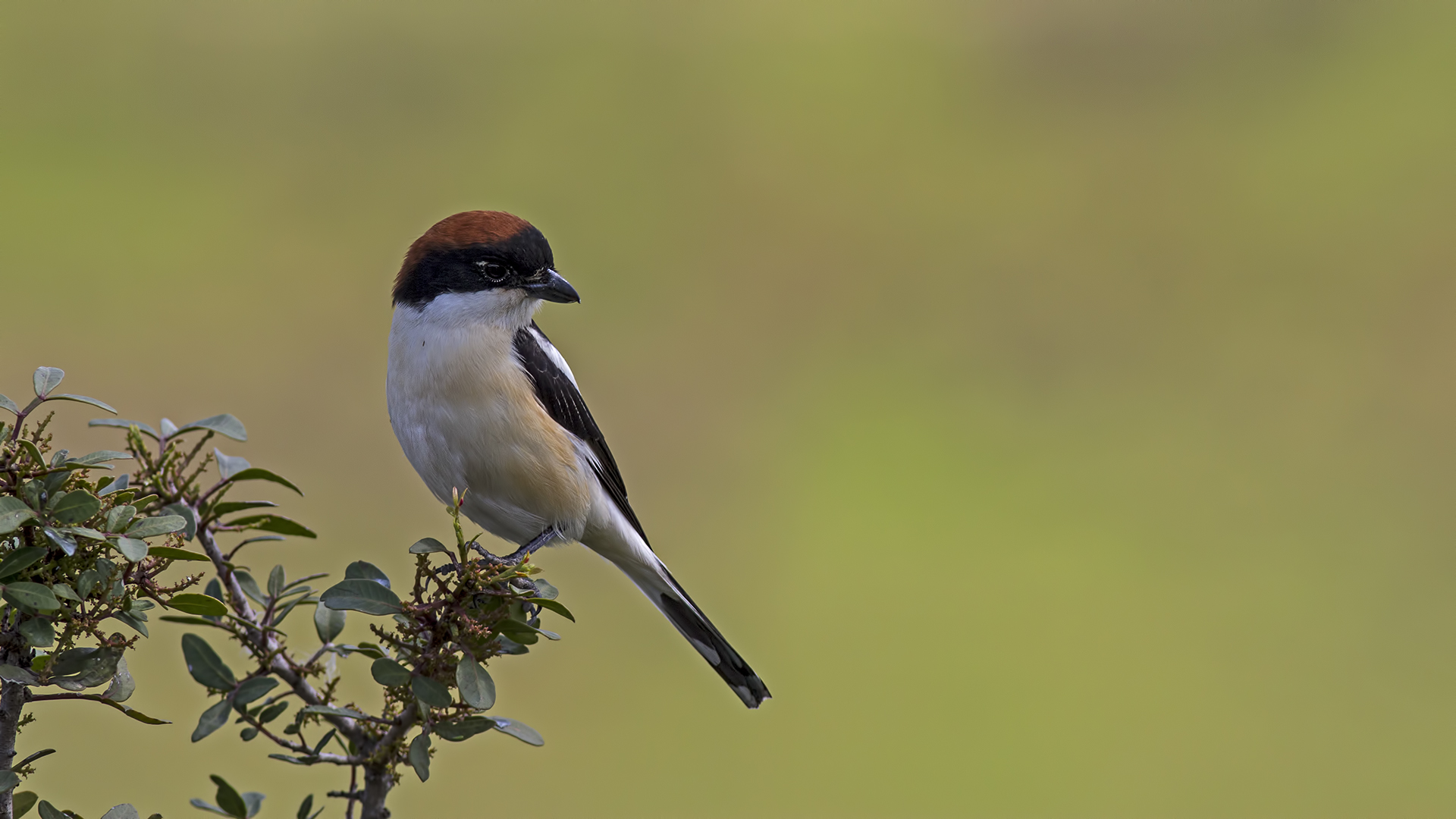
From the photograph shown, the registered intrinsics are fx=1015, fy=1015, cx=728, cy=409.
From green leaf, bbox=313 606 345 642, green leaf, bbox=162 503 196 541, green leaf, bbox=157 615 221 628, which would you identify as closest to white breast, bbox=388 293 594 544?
green leaf, bbox=313 606 345 642

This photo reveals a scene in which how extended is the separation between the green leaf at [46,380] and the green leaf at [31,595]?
0.34 metres

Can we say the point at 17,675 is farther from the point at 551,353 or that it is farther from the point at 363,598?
the point at 551,353

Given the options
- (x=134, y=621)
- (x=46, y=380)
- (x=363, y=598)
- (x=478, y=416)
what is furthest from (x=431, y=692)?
(x=478, y=416)

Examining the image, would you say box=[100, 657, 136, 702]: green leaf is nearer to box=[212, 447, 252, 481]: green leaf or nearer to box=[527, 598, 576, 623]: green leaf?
box=[212, 447, 252, 481]: green leaf

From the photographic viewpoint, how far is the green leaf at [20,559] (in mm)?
1310

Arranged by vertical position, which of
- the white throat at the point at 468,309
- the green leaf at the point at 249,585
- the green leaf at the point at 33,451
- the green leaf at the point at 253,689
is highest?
the white throat at the point at 468,309

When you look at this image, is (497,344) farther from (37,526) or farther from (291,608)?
(37,526)

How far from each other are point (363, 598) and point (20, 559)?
444mm

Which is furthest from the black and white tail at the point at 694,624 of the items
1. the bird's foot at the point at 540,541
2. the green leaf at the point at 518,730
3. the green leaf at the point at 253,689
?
the green leaf at the point at 253,689

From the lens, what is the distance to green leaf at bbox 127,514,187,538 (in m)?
1.36

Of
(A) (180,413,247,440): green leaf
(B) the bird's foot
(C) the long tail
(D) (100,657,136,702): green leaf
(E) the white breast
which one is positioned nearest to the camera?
(D) (100,657,136,702): green leaf

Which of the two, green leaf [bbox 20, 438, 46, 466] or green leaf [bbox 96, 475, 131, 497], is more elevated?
green leaf [bbox 20, 438, 46, 466]

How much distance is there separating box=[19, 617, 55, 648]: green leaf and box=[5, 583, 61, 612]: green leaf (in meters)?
0.05

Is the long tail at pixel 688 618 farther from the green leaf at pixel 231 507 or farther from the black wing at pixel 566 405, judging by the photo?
the green leaf at pixel 231 507
